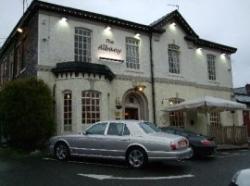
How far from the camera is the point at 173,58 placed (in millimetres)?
24750

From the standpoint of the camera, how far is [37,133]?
16.5 meters

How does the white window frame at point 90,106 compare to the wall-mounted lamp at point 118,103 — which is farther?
the wall-mounted lamp at point 118,103

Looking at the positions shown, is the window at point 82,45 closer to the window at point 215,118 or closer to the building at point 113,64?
the building at point 113,64

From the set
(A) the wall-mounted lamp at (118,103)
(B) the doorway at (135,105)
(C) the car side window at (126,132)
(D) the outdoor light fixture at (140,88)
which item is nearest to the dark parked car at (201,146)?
(C) the car side window at (126,132)

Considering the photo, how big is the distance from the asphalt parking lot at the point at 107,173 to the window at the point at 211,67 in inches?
560

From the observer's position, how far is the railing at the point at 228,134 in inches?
867

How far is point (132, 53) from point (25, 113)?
28.5 feet

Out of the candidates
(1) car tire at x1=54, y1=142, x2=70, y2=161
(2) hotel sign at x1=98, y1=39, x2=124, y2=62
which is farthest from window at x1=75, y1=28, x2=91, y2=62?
(1) car tire at x1=54, y1=142, x2=70, y2=161

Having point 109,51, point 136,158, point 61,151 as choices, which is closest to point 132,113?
point 109,51

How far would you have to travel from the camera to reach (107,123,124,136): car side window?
1242 centimetres

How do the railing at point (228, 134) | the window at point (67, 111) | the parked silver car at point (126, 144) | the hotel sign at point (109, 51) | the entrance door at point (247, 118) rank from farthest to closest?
the entrance door at point (247, 118) < the railing at point (228, 134) < the hotel sign at point (109, 51) < the window at point (67, 111) < the parked silver car at point (126, 144)

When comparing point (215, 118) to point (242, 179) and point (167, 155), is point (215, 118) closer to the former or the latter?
point (167, 155)

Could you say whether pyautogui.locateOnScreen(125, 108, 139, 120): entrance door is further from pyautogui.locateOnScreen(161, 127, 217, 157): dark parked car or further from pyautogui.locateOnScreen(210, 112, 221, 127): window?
pyautogui.locateOnScreen(161, 127, 217, 157): dark parked car

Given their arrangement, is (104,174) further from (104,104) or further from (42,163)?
(104,104)
